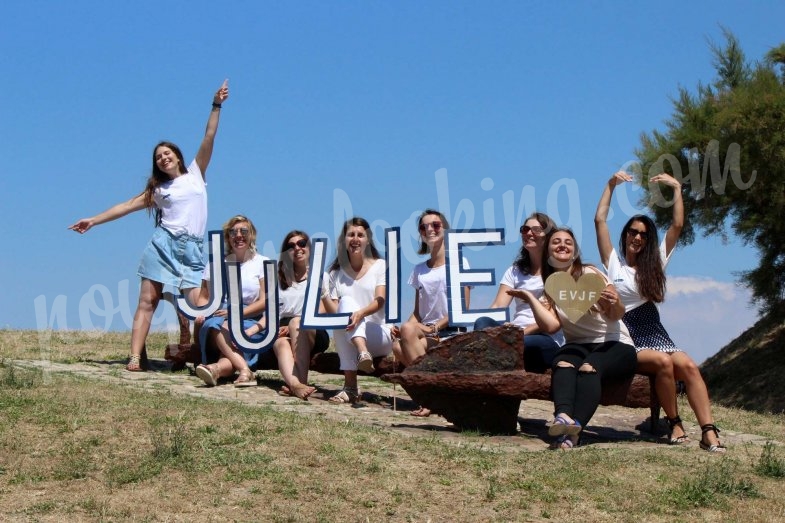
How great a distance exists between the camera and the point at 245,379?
10.6m

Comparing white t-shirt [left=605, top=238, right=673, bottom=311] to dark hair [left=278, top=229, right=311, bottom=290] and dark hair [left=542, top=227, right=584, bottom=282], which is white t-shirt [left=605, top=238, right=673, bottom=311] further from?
dark hair [left=278, top=229, right=311, bottom=290]

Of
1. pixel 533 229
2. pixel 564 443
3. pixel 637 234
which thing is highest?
pixel 533 229

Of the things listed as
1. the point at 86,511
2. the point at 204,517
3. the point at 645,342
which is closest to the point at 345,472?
the point at 204,517

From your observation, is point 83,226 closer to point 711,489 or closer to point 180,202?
point 180,202

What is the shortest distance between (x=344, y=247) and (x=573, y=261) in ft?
8.03

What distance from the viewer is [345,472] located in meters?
7.10

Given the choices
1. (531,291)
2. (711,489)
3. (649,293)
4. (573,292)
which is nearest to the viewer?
(711,489)

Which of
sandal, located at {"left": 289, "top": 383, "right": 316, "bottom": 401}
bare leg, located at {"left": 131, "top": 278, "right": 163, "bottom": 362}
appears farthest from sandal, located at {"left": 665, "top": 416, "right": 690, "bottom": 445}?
bare leg, located at {"left": 131, "top": 278, "right": 163, "bottom": 362}

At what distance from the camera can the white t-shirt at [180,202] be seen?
37.0 feet

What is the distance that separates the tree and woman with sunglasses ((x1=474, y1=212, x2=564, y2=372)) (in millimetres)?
6150

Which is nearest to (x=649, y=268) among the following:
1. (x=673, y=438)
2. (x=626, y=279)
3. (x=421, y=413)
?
(x=626, y=279)

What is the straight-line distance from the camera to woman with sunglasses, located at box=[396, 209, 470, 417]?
31.1ft

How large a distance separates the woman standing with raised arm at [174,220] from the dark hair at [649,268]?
501 cm

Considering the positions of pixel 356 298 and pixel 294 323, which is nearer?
pixel 356 298
